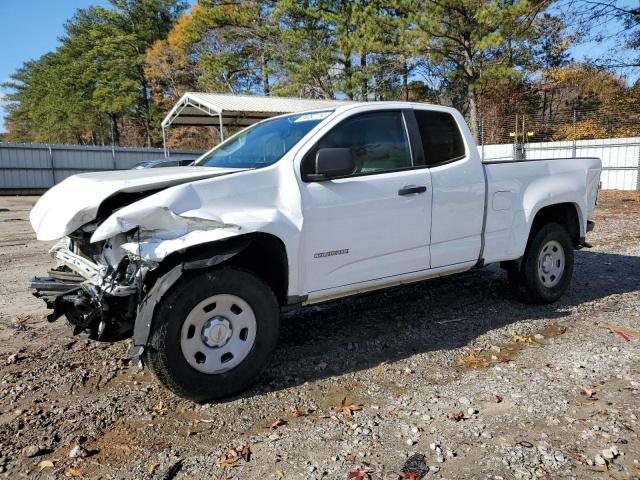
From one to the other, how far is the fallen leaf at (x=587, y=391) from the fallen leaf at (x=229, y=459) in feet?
7.71

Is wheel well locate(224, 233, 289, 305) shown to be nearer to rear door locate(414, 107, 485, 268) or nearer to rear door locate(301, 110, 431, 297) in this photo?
rear door locate(301, 110, 431, 297)

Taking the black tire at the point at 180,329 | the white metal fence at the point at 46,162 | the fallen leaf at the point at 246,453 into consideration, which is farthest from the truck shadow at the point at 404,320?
the white metal fence at the point at 46,162

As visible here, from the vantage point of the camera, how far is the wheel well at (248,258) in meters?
3.23

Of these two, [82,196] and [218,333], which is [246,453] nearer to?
[218,333]

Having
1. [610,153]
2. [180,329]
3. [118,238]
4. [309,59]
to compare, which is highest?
[309,59]

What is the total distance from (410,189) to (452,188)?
20.4 inches

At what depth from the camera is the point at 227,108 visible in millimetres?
19250

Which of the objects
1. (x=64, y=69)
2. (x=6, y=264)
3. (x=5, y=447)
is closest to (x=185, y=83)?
(x=64, y=69)

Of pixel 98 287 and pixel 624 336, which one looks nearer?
pixel 98 287

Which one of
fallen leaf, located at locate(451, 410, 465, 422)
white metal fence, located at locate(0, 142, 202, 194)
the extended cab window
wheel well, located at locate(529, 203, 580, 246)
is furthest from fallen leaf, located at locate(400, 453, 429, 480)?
white metal fence, located at locate(0, 142, 202, 194)

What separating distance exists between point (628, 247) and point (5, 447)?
360 inches

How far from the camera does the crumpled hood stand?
318 cm

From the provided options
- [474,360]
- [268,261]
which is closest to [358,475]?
[268,261]

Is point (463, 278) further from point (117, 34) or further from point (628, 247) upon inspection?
point (117, 34)
